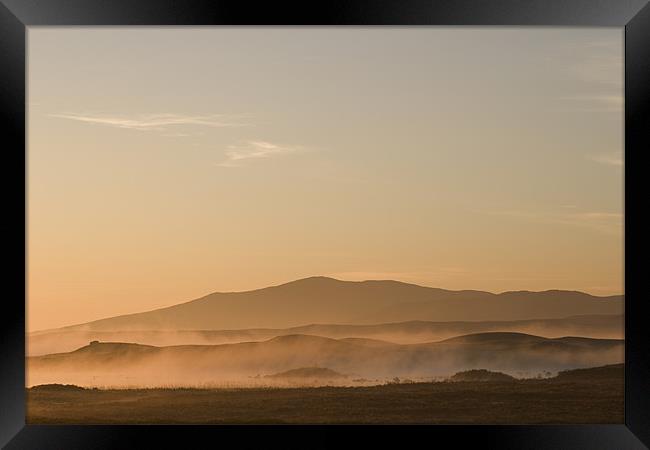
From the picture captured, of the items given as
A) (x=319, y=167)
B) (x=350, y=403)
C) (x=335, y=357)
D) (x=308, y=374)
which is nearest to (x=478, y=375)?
(x=350, y=403)

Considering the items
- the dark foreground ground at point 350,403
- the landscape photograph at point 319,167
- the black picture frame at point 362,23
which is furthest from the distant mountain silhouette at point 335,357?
the black picture frame at point 362,23

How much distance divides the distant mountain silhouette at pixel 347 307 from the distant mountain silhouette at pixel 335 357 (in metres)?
0.22

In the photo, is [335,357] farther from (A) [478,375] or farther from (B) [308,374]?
(A) [478,375]

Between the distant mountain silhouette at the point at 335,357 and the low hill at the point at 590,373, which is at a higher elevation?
the distant mountain silhouette at the point at 335,357

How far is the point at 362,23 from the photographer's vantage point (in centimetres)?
259

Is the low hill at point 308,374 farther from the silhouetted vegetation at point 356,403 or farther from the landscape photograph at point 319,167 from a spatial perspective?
the landscape photograph at point 319,167

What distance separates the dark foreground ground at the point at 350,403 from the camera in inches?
265

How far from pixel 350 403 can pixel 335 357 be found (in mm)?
417

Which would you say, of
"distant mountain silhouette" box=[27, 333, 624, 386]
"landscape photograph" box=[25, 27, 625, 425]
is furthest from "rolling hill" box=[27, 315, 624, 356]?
"landscape photograph" box=[25, 27, 625, 425]

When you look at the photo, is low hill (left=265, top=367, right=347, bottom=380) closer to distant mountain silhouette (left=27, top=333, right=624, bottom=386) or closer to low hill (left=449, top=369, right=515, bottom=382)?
distant mountain silhouette (left=27, top=333, right=624, bottom=386)

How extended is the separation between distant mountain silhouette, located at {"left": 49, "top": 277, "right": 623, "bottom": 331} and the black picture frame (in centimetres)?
332

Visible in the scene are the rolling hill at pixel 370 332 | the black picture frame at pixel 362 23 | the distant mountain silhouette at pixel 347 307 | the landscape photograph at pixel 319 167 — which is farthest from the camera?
the rolling hill at pixel 370 332

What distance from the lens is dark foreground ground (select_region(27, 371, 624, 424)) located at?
265 inches

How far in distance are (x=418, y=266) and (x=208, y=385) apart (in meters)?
2.10
